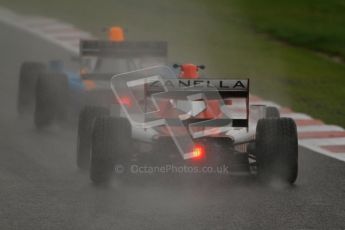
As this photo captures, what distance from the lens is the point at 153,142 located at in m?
11.7

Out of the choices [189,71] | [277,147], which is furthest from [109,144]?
[189,71]

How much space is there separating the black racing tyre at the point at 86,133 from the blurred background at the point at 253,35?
5.38m

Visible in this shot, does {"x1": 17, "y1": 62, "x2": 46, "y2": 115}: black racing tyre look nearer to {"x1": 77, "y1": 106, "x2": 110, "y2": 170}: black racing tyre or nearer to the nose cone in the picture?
{"x1": 77, "y1": 106, "x2": 110, "y2": 170}: black racing tyre

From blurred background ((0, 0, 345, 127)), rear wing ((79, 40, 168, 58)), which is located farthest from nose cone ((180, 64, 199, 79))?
blurred background ((0, 0, 345, 127))

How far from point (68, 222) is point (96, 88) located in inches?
237

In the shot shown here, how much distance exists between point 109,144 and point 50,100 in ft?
15.5

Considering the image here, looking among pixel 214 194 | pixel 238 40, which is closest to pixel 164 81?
pixel 214 194

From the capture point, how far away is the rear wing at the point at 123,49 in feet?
51.4

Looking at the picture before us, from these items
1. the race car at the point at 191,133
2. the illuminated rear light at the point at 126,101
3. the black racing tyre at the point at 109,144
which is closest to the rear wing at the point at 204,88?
the race car at the point at 191,133

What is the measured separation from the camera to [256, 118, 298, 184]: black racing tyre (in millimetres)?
11312

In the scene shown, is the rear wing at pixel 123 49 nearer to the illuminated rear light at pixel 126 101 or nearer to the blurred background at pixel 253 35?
the illuminated rear light at pixel 126 101

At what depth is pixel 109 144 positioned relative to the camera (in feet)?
36.8

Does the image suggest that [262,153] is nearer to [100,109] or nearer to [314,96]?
[100,109]

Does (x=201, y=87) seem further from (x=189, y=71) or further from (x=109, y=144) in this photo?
(x=109, y=144)
